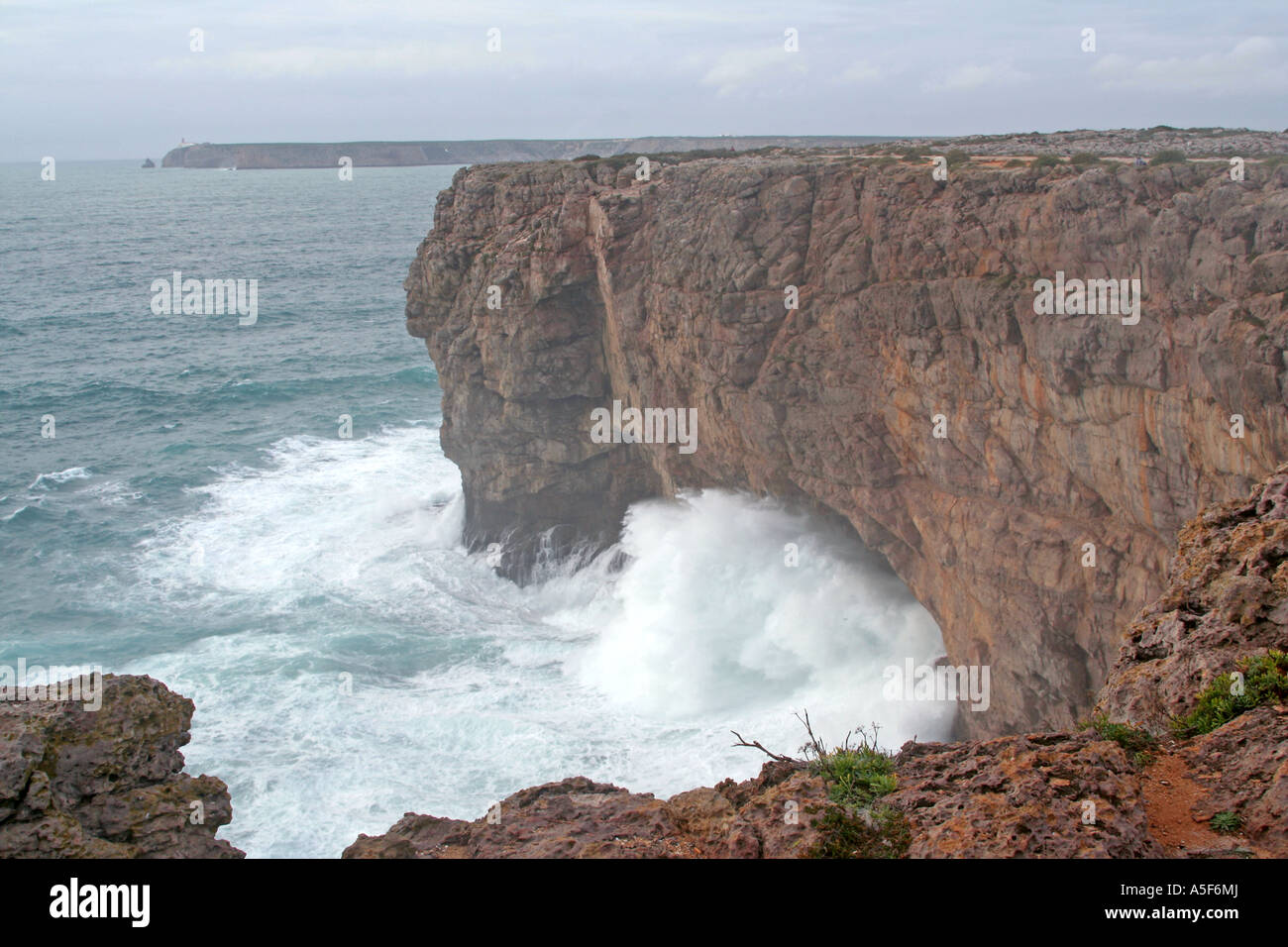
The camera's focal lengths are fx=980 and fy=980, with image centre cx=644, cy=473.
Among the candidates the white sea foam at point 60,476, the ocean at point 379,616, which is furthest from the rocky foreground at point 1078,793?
the white sea foam at point 60,476

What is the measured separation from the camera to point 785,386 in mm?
24391

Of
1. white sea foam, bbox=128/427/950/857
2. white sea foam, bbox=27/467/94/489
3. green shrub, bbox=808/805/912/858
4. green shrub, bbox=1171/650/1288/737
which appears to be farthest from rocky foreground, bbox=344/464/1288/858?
white sea foam, bbox=27/467/94/489

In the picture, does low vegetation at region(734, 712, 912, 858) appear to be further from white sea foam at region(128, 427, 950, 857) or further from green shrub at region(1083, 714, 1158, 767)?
white sea foam at region(128, 427, 950, 857)

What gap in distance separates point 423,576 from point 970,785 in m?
28.9

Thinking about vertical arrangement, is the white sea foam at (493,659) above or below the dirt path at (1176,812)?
below

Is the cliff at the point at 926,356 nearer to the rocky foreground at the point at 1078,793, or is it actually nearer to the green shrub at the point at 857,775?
the rocky foreground at the point at 1078,793

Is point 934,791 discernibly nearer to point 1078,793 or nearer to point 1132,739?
point 1078,793

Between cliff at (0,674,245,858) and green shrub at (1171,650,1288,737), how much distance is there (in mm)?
8181

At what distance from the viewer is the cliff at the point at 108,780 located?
706cm

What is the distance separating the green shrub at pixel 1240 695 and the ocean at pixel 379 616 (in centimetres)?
1475

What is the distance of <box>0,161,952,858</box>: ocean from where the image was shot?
76.4ft

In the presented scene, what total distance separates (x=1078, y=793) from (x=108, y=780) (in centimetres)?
763

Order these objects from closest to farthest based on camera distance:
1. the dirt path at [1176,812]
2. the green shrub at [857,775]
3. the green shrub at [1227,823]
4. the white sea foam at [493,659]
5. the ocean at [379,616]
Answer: the dirt path at [1176,812], the green shrub at [1227,823], the green shrub at [857,775], the white sea foam at [493,659], the ocean at [379,616]

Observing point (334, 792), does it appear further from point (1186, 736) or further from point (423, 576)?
point (1186, 736)
